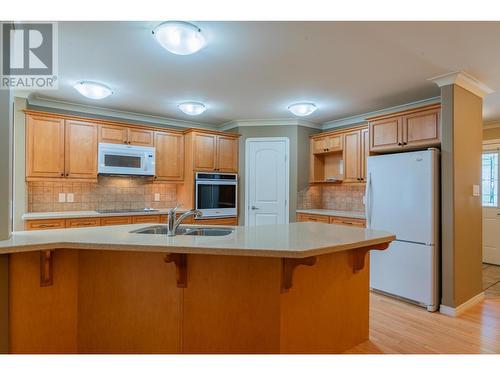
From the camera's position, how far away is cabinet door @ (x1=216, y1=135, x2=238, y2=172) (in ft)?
15.7

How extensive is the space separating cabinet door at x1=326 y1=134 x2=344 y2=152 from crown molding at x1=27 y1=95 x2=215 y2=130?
2112mm

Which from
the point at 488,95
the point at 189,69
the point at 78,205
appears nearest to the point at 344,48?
the point at 189,69

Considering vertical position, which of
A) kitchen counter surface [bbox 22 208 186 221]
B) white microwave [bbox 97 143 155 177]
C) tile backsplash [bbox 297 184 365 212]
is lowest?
kitchen counter surface [bbox 22 208 186 221]

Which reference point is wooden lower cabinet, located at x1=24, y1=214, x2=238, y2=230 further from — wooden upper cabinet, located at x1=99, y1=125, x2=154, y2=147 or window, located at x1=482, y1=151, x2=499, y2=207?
window, located at x1=482, y1=151, x2=499, y2=207

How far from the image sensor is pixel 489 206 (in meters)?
4.86

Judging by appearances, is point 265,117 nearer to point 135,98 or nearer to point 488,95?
point 135,98

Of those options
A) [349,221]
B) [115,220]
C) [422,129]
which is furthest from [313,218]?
[115,220]

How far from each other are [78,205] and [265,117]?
10.0 feet

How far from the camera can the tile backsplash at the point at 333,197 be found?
460 centimetres

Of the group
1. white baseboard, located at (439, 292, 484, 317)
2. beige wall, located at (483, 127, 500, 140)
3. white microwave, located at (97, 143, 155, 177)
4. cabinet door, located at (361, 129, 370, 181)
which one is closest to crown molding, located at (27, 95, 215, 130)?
white microwave, located at (97, 143, 155, 177)

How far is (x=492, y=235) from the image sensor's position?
480 centimetres

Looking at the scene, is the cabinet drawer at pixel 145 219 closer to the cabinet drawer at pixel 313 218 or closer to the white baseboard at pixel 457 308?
the cabinet drawer at pixel 313 218

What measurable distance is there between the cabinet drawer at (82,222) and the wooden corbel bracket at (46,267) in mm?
1894

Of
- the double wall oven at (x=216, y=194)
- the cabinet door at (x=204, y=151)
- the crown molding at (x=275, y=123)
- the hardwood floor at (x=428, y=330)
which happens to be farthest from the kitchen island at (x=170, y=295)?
the crown molding at (x=275, y=123)
